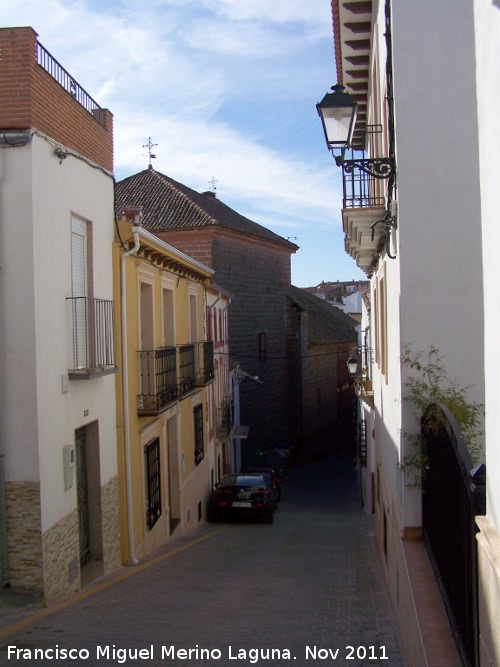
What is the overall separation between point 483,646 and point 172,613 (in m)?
4.76

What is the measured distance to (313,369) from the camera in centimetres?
3634

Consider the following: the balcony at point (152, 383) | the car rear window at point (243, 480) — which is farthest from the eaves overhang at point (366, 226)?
the car rear window at point (243, 480)

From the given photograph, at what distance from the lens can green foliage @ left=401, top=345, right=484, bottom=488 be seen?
21.7 feet

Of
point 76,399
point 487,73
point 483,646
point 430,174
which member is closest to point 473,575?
point 483,646

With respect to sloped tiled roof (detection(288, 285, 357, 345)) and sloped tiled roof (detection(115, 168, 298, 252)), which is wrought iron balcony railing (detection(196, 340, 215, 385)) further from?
sloped tiled roof (detection(288, 285, 357, 345))

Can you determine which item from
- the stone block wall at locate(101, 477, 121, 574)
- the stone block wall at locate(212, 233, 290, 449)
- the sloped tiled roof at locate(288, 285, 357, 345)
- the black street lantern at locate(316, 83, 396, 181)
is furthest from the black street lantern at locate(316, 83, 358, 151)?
the sloped tiled roof at locate(288, 285, 357, 345)

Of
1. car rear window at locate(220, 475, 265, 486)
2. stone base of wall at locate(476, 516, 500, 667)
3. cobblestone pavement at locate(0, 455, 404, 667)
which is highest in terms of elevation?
stone base of wall at locate(476, 516, 500, 667)

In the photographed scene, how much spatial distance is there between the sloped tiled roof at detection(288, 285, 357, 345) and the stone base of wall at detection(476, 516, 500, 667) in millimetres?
31560

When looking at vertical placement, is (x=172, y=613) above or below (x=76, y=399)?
below

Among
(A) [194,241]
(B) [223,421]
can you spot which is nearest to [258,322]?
(A) [194,241]

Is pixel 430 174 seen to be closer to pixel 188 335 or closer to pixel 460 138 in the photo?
pixel 460 138

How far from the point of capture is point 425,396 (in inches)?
267

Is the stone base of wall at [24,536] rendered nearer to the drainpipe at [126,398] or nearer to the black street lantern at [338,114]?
the drainpipe at [126,398]

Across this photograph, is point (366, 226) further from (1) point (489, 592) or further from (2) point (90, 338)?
(1) point (489, 592)
